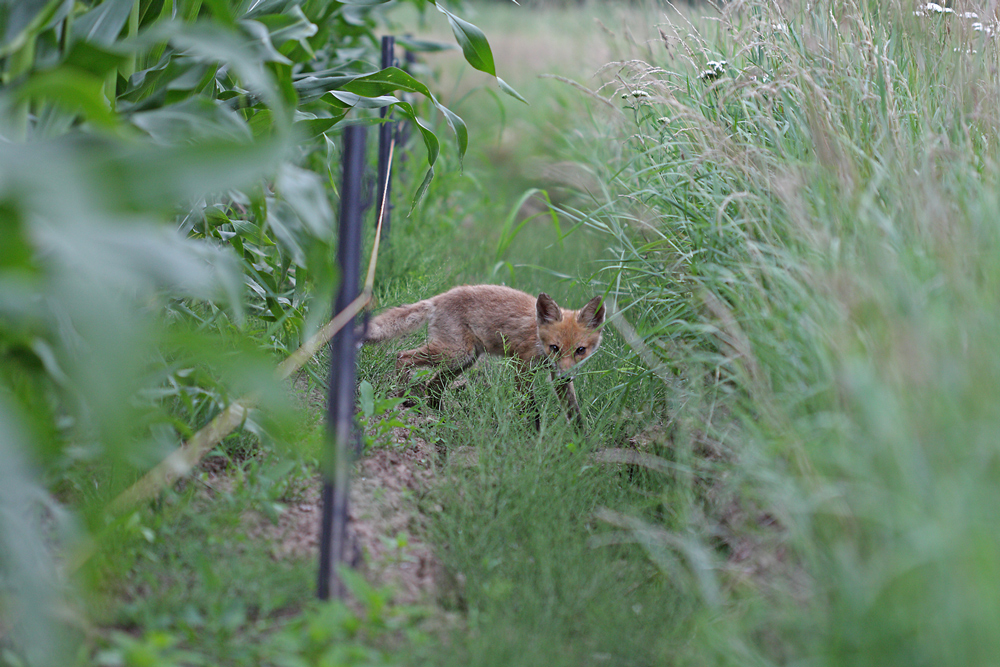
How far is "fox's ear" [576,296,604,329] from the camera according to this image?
3.22m

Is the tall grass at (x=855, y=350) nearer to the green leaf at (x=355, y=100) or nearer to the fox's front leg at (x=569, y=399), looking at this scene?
the fox's front leg at (x=569, y=399)

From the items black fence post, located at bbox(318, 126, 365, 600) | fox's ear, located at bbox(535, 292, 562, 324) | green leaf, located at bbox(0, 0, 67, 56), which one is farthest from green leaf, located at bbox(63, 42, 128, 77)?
fox's ear, located at bbox(535, 292, 562, 324)

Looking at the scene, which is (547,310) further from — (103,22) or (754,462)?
(103,22)

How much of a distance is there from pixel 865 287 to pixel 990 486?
51 cm

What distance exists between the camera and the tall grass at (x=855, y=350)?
4.30 ft

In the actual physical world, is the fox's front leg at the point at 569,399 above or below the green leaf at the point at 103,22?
below

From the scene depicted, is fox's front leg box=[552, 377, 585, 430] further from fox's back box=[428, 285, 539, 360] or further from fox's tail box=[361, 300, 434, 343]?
fox's tail box=[361, 300, 434, 343]

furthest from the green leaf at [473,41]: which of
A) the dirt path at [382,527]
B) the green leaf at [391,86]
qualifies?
the dirt path at [382,527]

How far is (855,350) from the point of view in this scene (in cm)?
159

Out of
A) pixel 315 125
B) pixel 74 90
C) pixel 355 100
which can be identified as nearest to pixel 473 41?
pixel 355 100

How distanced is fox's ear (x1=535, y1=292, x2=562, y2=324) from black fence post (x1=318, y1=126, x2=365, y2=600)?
1604mm

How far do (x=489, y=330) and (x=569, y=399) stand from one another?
72 centimetres

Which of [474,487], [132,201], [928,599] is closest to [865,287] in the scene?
[928,599]

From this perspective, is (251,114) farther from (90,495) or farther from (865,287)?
(865,287)
